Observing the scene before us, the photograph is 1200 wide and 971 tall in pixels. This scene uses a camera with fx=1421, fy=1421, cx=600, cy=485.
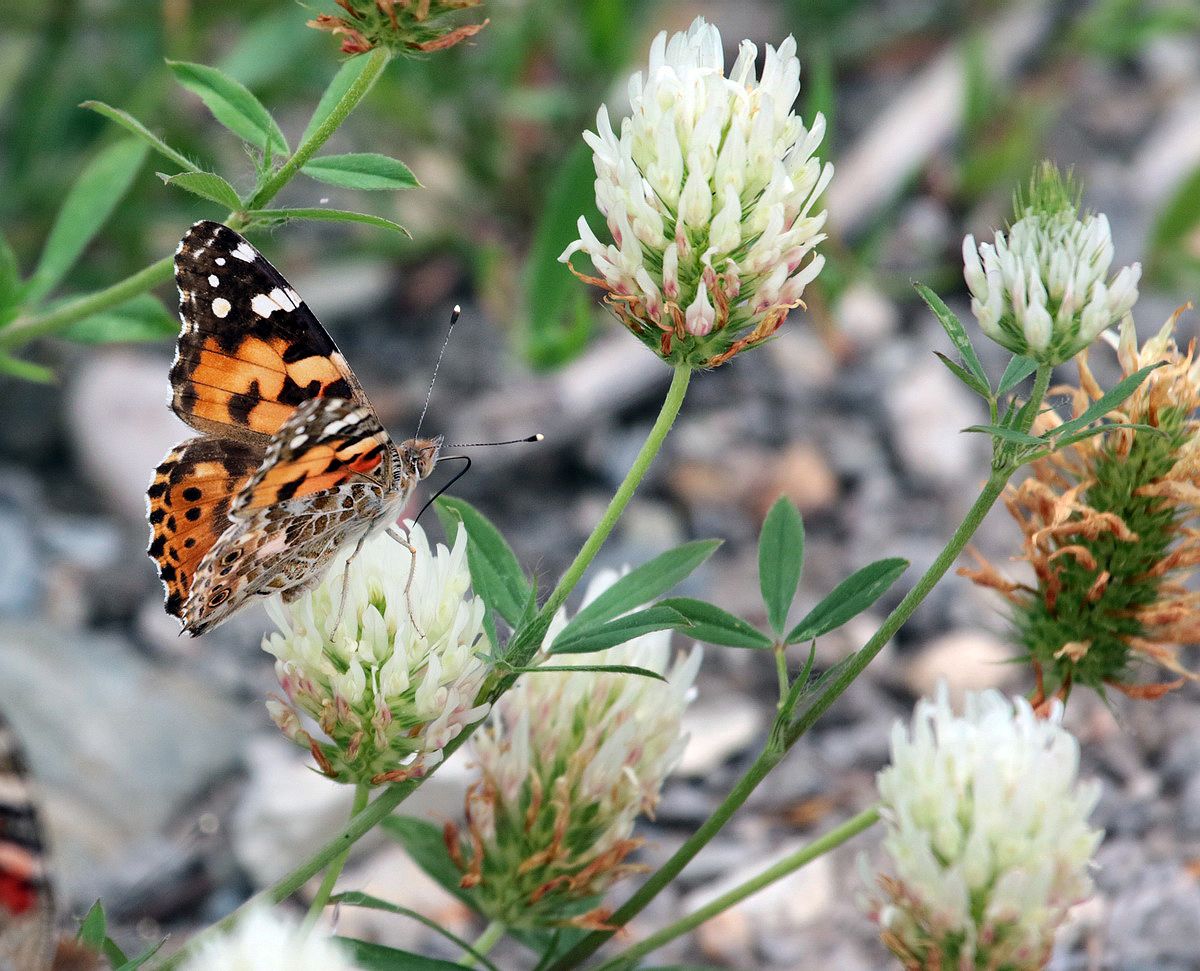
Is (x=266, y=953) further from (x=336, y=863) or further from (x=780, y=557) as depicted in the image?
(x=780, y=557)

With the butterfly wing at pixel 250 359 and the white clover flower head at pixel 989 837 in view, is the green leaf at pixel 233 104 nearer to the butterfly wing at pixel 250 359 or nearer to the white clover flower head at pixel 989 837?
the butterfly wing at pixel 250 359

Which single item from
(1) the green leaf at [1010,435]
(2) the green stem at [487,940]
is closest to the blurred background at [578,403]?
(2) the green stem at [487,940]

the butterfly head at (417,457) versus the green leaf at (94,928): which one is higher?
the butterfly head at (417,457)

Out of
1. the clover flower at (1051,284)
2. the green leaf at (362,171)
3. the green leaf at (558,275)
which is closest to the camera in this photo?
the clover flower at (1051,284)

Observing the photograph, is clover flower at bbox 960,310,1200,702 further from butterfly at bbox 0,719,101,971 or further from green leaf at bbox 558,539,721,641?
butterfly at bbox 0,719,101,971

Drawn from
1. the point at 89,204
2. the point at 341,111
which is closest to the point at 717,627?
the point at 341,111

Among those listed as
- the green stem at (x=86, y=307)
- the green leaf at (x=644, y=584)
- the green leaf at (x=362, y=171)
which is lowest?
the green leaf at (x=644, y=584)
